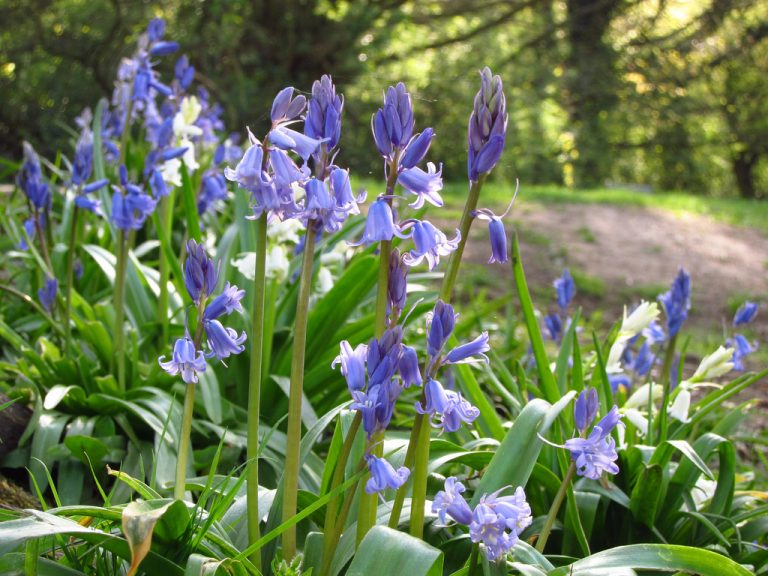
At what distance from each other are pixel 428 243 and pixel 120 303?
5.40 ft

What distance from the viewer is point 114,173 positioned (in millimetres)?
4648

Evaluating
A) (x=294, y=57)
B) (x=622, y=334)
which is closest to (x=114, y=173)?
(x=622, y=334)

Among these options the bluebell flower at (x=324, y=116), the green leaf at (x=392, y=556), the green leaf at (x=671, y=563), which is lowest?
the green leaf at (x=671, y=563)

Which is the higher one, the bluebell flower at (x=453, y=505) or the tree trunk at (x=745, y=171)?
the bluebell flower at (x=453, y=505)

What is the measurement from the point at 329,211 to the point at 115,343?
1661 millimetres

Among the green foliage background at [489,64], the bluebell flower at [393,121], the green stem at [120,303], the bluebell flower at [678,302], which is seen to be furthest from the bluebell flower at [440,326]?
the bluebell flower at [678,302]

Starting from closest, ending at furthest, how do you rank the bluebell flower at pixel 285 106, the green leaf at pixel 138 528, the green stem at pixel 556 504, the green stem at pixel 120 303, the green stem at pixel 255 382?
the green leaf at pixel 138 528 < the bluebell flower at pixel 285 106 < the green stem at pixel 255 382 < the green stem at pixel 556 504 < the green stem at pixel 120 303

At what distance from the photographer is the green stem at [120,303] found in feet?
9.00

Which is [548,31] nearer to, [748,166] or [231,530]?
[748,166]

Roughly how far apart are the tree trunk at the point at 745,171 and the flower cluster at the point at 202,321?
69.8ft

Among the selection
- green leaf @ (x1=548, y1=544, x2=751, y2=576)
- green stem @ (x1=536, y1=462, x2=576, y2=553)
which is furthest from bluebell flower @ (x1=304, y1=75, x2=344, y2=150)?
green leaf @ (x1=548, y1=544, x2=751, y2=576)

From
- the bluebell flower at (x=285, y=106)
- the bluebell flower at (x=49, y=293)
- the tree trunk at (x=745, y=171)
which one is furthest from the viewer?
the tree trunk at (x=745, y=171)

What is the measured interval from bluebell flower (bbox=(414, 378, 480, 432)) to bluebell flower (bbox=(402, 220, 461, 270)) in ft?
0.67

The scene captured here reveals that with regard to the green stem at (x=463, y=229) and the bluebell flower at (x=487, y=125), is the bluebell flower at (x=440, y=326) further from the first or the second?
the bluebell flower at (x=487, y=125)
